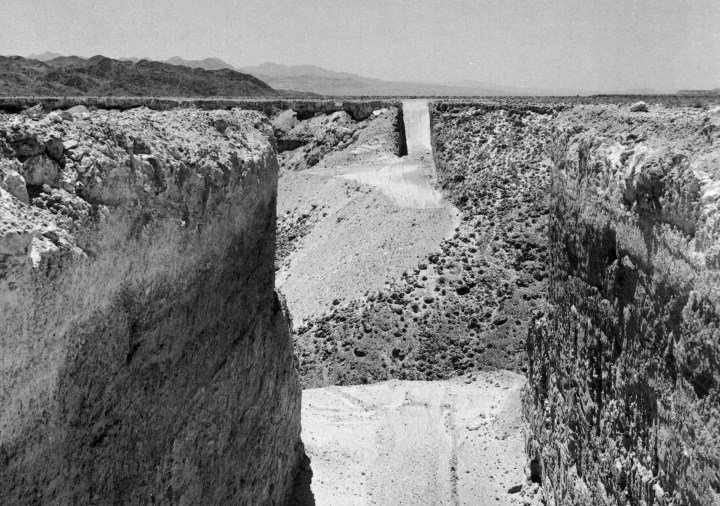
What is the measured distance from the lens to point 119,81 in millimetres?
86438

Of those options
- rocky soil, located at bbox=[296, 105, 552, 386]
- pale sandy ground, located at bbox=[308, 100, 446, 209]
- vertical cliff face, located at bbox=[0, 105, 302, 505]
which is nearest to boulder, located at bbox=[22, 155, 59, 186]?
vertical cliff face, located at bbox=[0, 105, 302, 505]

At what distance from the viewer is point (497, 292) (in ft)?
79.9

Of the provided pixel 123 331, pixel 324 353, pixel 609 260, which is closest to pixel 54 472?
pixel 123 331

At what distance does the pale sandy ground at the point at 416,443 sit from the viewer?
586 inches

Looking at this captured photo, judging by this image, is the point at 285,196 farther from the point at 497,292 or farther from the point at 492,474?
the point at 492,474

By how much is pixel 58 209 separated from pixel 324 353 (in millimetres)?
17419

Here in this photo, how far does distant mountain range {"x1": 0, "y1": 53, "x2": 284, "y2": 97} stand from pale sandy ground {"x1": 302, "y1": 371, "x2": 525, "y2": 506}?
59.6 metres

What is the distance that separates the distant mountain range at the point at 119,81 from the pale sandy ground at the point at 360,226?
44.0 meters

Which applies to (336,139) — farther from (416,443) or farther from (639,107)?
(639,107)

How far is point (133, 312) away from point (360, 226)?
22.9m

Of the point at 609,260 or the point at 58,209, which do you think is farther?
the point at 609,260

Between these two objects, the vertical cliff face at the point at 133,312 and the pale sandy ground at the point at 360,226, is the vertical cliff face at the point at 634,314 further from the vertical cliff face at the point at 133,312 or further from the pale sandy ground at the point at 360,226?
the pale sandy ground at the point at 360,226

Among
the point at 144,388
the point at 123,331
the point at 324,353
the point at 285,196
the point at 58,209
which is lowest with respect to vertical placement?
the point at 324,353

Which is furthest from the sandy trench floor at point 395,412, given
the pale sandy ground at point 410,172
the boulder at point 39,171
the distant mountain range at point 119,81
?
the distant mountain range at point 119,81
